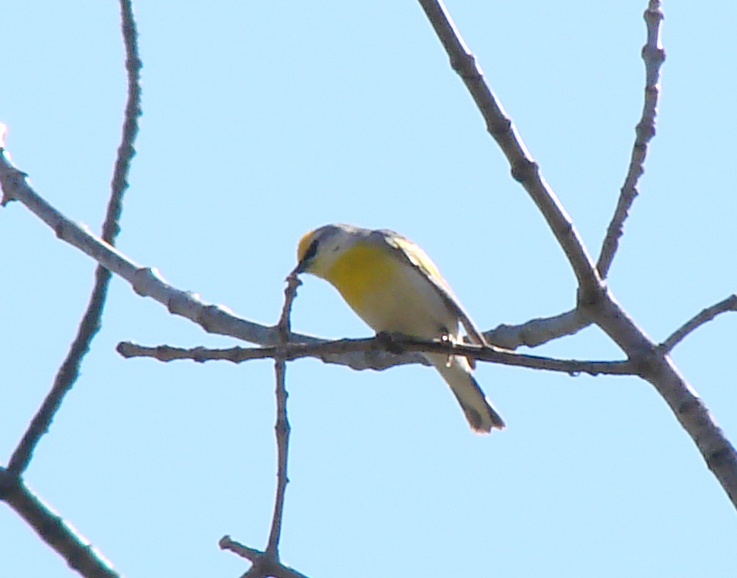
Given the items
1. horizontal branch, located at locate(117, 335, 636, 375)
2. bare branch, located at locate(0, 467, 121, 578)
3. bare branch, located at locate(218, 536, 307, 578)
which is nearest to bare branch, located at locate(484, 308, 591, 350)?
horizontal branch, located at locate(117, 335, 636, 375)

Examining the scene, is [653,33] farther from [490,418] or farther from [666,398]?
[490,418]

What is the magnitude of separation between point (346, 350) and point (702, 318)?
84 centimetres

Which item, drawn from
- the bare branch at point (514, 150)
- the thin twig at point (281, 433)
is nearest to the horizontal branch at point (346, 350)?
the thin twig at point (281, 433)

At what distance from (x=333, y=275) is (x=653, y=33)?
2.78 meters

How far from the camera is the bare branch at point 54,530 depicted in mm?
2443

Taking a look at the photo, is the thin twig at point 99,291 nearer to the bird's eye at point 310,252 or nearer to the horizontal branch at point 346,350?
the horizontal branch at point 346,350

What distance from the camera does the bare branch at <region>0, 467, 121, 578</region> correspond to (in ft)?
8.02

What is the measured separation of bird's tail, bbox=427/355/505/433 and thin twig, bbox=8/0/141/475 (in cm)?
216

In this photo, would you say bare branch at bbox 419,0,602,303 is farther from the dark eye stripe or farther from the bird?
the dark eye stripe

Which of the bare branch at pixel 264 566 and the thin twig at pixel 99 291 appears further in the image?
the thin twig at pixel 99 291

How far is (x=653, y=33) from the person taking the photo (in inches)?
115

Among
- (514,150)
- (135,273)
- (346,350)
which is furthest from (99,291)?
(514,150)

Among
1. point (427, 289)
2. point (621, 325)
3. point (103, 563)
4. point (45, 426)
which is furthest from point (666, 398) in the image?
point (427, 289)

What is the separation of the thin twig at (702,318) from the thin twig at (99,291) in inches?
61.5
